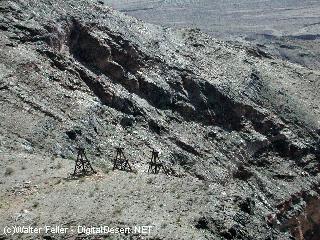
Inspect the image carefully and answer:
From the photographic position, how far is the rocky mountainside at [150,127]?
18713mm

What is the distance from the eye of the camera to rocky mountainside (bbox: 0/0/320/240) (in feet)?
61.4

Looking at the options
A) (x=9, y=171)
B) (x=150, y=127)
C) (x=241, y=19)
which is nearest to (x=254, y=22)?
(x=241, y=19)

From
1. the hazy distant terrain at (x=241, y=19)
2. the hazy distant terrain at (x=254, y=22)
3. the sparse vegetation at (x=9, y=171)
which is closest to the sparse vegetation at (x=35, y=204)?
the sparse vegetation at (x=9, y=171)

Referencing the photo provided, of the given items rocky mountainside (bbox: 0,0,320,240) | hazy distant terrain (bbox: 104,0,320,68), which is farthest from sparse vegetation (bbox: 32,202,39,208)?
hazy distant terrain (bbox: 104,0,320,68)

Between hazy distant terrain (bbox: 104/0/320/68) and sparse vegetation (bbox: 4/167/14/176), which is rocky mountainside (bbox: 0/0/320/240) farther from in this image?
hazy distant terrain (bbox: 104/0/320/68)

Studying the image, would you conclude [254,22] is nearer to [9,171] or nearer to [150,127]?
[150,127]

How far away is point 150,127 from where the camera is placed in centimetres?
3841

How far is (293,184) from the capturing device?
40.2m

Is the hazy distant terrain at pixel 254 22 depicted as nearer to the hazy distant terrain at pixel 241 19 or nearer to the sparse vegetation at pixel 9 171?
the hazy distant terrain at pixel 241 19

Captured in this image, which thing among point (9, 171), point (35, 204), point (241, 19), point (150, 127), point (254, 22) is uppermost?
point (35, 204)

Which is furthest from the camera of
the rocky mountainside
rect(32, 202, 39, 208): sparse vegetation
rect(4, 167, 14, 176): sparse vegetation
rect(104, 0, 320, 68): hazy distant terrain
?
rect(104, 0, 320, 68): hazy distant terrain

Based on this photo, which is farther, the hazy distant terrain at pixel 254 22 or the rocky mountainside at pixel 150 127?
the hazy distant terrain at pixel 254 22

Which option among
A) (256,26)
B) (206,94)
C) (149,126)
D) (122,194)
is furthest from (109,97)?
(256,26)

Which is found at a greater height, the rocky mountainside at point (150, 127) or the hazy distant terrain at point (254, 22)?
the rocky mountainside at point (150, 127)
